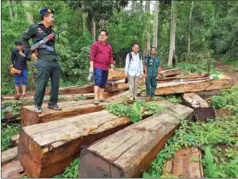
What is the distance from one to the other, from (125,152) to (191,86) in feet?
20.0

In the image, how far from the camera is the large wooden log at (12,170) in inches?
178

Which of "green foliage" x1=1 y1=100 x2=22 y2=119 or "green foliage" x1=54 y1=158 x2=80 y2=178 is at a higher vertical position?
"green foliage" x1=1 y1=100 x2=22 y2=119

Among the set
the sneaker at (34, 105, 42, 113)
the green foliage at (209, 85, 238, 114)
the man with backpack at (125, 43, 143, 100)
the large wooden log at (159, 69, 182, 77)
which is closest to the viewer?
the sneaker at (34, 105, 42, 113)

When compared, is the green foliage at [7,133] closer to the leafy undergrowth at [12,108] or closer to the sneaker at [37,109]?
the leafy undergrowth at [12,108]

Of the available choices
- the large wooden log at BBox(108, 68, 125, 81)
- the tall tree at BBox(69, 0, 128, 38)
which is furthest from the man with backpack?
the tall tree at BBox(69, 0, 128, 38)

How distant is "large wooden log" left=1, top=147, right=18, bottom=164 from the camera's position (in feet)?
16.3

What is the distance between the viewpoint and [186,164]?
15.1 feet

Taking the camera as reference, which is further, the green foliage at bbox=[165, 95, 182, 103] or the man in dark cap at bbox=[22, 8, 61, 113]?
the green foliage at bbox=[165, 95, 182, 103]

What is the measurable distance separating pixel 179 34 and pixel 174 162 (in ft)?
80.2

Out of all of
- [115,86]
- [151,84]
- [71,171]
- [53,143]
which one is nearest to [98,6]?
[115,86]

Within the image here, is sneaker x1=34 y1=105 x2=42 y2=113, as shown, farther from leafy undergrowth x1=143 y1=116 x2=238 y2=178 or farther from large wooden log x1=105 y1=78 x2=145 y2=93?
large wooden log x1=105 y1=78 x2=145 y2=93

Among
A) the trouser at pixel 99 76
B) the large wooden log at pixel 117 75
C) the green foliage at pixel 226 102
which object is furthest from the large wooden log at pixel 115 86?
the green foliage at pixel 226 102

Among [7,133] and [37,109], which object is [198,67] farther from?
[37,109]

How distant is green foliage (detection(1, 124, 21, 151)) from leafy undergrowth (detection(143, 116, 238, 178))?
9.87ft
